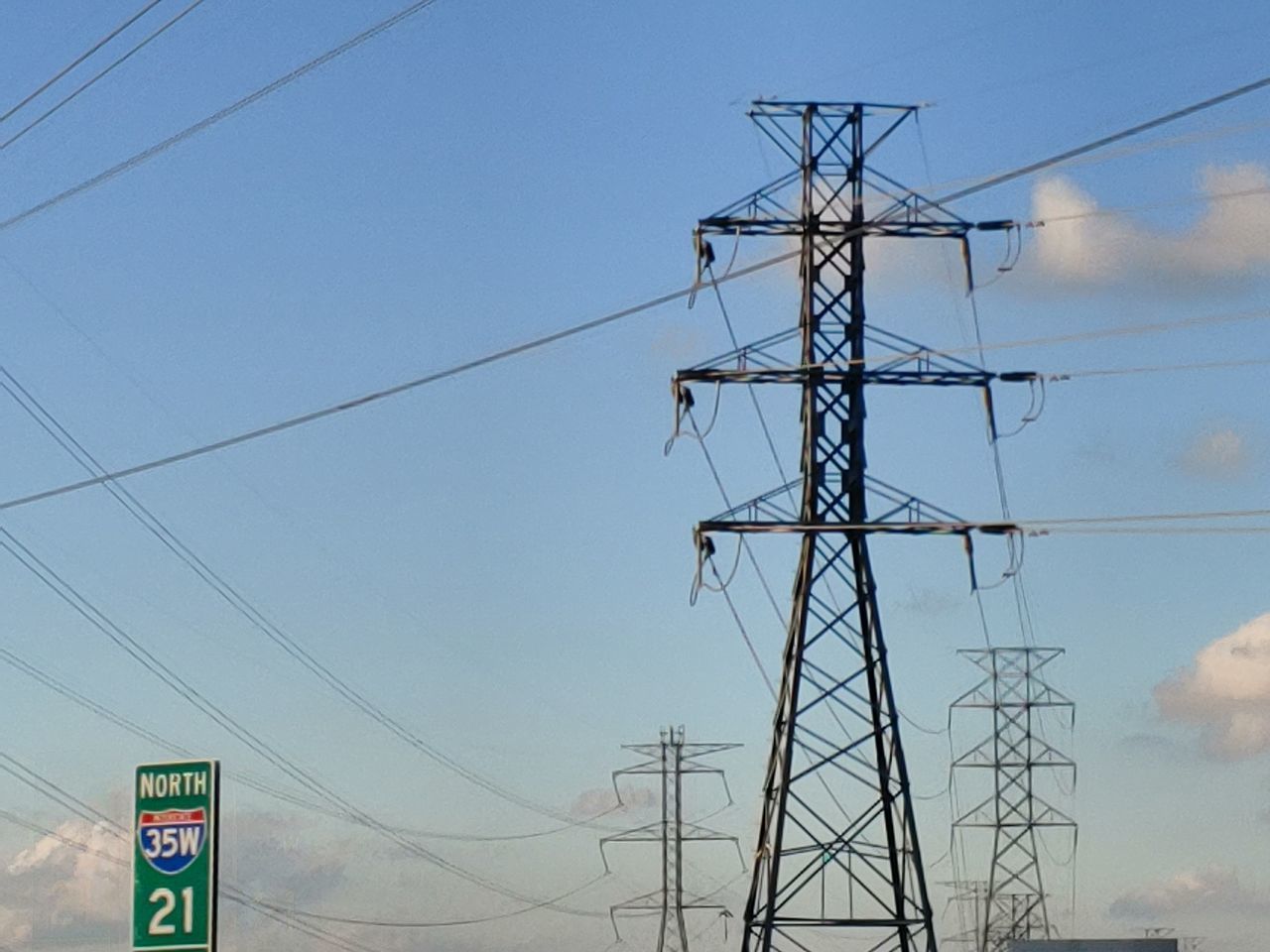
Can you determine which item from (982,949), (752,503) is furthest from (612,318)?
(982,949)

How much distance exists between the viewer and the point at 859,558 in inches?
2095

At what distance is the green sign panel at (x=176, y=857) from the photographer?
1909 inches

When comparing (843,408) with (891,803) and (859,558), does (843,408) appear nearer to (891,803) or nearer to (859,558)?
(859,558)

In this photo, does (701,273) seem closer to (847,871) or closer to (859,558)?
(859,558)

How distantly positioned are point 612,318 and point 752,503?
10202 millimetres

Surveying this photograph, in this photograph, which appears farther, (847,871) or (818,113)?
(818,113)

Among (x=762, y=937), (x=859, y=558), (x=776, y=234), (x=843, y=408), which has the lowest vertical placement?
(x=762, y=937)

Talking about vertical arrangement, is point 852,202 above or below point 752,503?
above

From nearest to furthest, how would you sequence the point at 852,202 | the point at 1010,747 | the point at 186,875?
the point at 186,875 → the point at 852,202 → the point at 1010,747

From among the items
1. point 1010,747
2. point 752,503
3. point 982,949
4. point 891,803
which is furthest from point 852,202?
point 982,949

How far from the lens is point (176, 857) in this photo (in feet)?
161

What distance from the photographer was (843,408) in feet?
180

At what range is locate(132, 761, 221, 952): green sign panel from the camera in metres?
48.5

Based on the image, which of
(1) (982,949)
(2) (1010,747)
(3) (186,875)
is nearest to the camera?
(3) (186,875)
